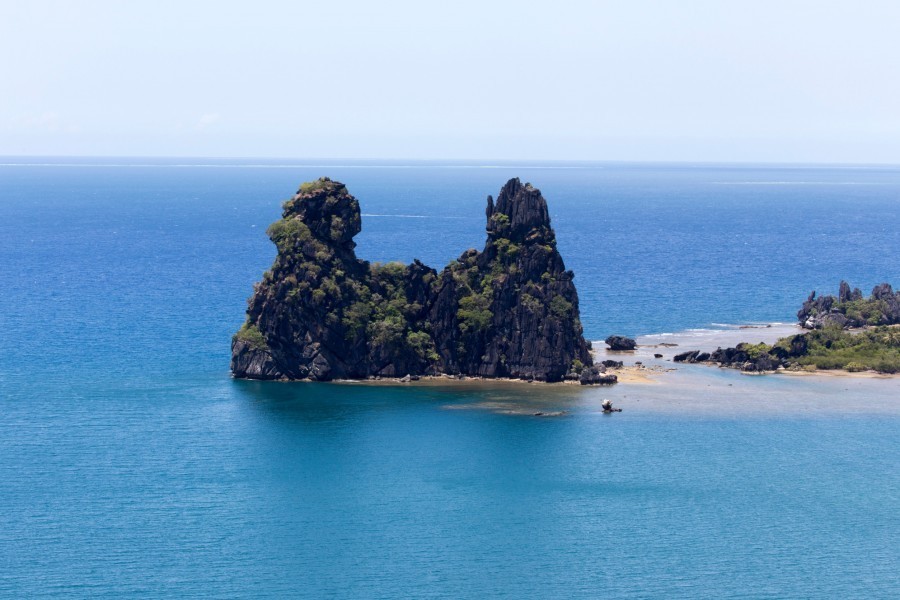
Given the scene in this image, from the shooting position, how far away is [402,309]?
146500mm

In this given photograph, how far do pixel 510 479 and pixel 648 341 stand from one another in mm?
58145

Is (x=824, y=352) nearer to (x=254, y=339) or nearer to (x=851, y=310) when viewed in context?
(x=851, y=310)

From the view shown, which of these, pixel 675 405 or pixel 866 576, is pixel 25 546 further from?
pixel 675 405

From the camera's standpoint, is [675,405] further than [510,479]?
Yes

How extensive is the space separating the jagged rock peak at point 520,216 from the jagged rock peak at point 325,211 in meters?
15.9

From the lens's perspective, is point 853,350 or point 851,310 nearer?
point 853,350

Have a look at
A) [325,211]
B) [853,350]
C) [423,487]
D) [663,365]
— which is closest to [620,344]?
[663,365]

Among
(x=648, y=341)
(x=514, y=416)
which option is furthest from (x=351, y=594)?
(x=648, y=341)

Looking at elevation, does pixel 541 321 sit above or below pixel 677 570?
above

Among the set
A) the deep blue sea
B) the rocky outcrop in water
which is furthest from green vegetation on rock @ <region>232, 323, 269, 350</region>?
the rocky outcrop in water

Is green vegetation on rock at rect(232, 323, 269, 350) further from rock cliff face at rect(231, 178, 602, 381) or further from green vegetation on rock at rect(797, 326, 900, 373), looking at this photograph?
green vegetation on rock at rect(797, 326, 900, 373)

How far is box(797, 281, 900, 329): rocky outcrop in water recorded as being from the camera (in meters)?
169

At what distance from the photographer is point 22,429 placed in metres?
121

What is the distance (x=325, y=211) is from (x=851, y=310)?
70707mm
